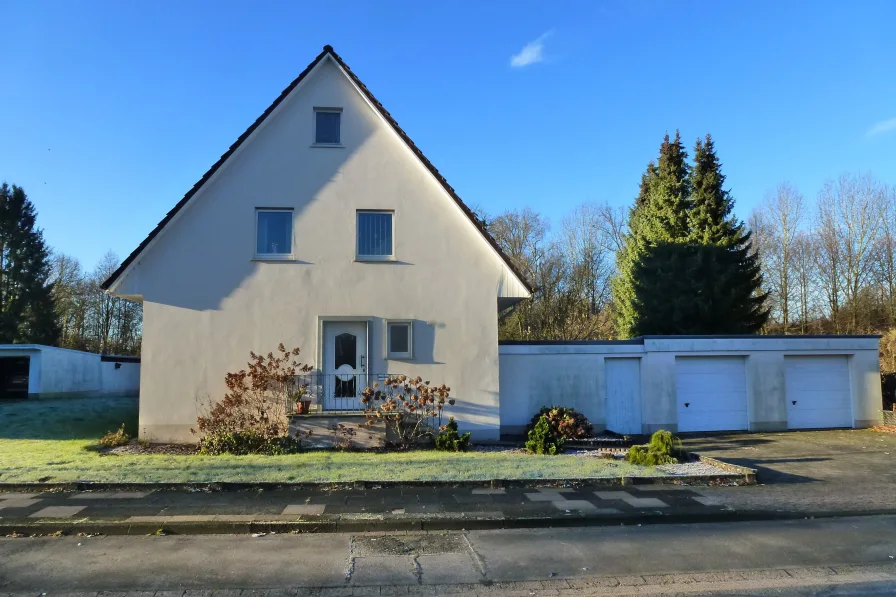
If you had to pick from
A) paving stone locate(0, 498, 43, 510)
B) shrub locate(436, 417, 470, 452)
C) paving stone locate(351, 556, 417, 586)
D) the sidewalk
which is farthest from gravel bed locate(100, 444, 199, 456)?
paving stone locate(351, 556, 417, 586)

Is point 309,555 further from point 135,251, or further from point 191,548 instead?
point 135,251

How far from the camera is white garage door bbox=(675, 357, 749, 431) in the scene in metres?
17.2

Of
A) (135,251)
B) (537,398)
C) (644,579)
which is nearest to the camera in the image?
(644,579)

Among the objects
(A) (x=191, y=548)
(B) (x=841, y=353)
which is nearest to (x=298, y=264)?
(A) (x=191, y=548)

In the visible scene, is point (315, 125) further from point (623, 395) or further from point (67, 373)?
point (67, 373)

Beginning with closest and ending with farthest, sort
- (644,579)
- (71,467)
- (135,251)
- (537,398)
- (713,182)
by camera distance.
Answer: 1. (644,579)
2. (71,467)
3. (135,251)
4. (537,398)
5. (713,182)

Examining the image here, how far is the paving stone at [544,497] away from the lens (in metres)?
8.98

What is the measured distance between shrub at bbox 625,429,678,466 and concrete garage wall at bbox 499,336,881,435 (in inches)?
176

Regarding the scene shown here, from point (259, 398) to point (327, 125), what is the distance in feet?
22.6

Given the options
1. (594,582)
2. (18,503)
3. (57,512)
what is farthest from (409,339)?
(594,582)

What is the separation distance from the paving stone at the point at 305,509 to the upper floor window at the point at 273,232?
7602 millimetres

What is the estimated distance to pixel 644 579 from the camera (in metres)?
5.95

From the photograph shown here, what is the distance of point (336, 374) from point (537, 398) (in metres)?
5.47

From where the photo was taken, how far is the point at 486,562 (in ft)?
21.2
